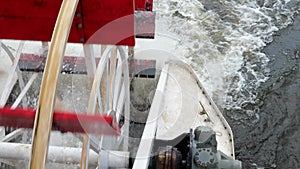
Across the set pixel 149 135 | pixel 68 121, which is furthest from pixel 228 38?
pixel 68 121

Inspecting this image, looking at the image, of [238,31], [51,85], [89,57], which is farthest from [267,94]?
[51,85]

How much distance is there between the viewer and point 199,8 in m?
6.20

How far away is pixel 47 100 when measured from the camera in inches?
57.0

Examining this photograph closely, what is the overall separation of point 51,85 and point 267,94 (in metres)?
3.78

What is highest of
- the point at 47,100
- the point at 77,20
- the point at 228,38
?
the point at 228,38

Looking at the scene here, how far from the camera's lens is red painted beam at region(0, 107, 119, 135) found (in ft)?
6.98

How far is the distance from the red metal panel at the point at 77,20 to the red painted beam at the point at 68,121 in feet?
1.83

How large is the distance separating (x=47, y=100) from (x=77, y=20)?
122 centimetres

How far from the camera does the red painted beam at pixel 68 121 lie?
213cm

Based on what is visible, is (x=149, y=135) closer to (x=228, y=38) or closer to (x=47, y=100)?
(x=47, y=100)

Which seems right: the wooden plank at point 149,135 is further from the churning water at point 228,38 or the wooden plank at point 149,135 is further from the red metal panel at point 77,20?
the churning water at point 228,38

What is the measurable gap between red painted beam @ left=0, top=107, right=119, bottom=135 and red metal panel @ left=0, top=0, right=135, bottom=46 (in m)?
0.56

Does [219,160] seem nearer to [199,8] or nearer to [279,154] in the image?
[279,154]

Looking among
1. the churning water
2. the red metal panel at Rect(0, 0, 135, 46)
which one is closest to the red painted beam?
the red metal panel at Rect(0, 0, 135, 46)
